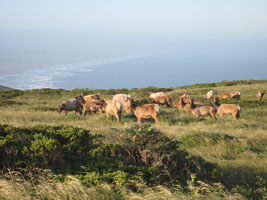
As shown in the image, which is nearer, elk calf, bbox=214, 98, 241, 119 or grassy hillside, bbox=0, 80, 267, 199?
grassy hillside, bbox=0, 80, 267, 199

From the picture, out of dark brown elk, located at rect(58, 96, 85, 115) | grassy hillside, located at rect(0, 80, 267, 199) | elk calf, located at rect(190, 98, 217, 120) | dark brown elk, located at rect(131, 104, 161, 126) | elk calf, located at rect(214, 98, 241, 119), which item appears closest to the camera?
grassy hillside, located at rect(0, 80, 267, 199)

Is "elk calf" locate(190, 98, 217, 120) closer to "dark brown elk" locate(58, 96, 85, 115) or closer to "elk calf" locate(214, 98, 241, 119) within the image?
"elk calf" locate(214, 98, 241, 119)

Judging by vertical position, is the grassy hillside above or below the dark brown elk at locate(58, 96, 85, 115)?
below

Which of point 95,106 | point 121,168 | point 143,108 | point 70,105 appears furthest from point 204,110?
point 121,168

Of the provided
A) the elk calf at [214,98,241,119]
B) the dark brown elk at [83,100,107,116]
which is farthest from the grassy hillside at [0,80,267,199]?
the dark brown elk at [83,100,107,116]

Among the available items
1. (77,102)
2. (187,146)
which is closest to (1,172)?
(187,146)

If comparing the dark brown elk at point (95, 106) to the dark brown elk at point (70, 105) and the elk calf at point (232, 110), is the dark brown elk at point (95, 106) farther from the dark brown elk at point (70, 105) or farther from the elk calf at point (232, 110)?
the elk calf at point (232, 110)

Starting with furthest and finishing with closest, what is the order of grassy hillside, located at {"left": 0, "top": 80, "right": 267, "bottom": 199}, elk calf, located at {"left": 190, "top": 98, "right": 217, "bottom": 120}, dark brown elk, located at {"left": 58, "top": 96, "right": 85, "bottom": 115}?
1. dark brown elk, located at {"left": 58, "top": 96, "right": 85, "bottom": 115}
2. elk calf, located at {"left": 190, "top": 98, "right": 217, "bottom": 120}
3. grassy hillside, located at {"left": 0, "top": 80, "right": 267, "bottom": 199}

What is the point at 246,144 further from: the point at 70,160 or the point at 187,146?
the point at 70,160

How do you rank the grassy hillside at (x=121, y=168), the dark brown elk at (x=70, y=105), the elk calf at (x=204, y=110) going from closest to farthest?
the grassy hillside at (x=121, y=168)
the elk calf at (x=204, y=110)
the dark brown elk at (x=70, y=105)

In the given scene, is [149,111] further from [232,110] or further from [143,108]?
[232,110]

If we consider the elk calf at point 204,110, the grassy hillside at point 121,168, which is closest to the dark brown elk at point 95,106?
the elk calf at point 204,110

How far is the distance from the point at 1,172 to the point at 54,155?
1.07 m

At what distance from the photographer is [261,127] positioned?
14758 mm
